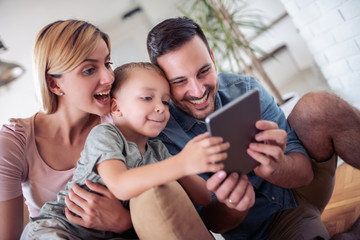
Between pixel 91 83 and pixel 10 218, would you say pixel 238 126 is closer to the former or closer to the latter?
pixel 91 83

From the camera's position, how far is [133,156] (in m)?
1.09

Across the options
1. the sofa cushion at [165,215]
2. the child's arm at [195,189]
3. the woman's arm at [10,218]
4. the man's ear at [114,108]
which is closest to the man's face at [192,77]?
the man's ear at [114,108]

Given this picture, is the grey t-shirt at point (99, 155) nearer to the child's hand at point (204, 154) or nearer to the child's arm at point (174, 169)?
the child's arm at point (174, 169)

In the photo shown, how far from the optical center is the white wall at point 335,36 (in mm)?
2182

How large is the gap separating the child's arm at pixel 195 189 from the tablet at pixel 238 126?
0.83 ft

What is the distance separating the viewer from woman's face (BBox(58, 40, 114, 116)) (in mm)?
1264

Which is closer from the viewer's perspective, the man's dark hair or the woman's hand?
the woman's hand

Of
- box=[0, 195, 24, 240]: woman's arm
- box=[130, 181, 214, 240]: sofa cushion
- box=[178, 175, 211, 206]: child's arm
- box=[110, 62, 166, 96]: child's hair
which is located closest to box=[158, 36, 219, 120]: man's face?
box=[110, 62, 166, 96]: child's hair

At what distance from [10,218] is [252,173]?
1070 millimetres

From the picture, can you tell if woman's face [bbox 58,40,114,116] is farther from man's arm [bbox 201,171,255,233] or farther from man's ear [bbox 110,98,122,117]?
man's arm [bbox 201,171,255,233]

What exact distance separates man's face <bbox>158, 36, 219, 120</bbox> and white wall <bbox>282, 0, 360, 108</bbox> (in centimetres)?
133

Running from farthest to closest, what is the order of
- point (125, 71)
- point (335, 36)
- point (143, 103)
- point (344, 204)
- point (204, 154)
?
point (335, 36), point (344, 204), point (125, 71), point (143, 103), point (204, 154)

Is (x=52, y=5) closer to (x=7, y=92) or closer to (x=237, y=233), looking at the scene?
(x=7, y=92)

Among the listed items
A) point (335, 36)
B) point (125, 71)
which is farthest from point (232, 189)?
point (335, 36)
